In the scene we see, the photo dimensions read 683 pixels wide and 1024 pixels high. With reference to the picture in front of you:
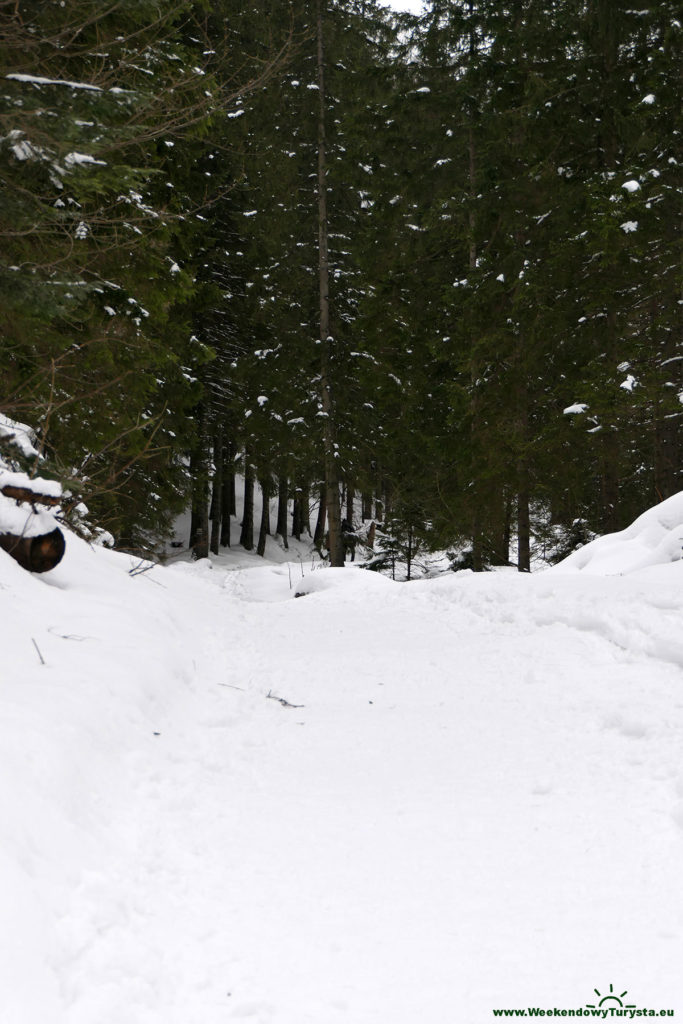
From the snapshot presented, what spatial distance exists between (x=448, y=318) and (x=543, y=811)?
14744mm

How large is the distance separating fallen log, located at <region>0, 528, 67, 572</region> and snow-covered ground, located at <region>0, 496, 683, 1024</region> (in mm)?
251

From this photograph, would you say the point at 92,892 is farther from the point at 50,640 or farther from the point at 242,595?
the point at 242,595

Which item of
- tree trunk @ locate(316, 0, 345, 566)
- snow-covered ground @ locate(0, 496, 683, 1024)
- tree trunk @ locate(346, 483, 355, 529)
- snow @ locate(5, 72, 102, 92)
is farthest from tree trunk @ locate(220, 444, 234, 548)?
snow @ locate(5, 72, 102, 92)

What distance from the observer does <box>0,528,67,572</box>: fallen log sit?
6.36 metres

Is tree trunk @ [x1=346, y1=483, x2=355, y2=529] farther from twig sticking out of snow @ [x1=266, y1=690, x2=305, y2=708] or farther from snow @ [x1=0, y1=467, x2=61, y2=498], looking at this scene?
twig sticking out of snow @ [x1=266, y1=690, x2=305, y2=708]

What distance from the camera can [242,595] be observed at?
45.1 ft

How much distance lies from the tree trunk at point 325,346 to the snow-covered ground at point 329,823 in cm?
1059

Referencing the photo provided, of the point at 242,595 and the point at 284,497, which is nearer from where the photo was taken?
the point at 242,595

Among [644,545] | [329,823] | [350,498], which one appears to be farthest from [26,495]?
[350,498]

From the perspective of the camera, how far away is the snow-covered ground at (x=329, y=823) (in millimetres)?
2354

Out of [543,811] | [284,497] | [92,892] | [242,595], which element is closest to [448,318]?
[242,595]

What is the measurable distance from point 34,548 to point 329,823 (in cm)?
418

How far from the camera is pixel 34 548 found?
638 cm

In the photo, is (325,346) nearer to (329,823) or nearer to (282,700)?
(282,700)
